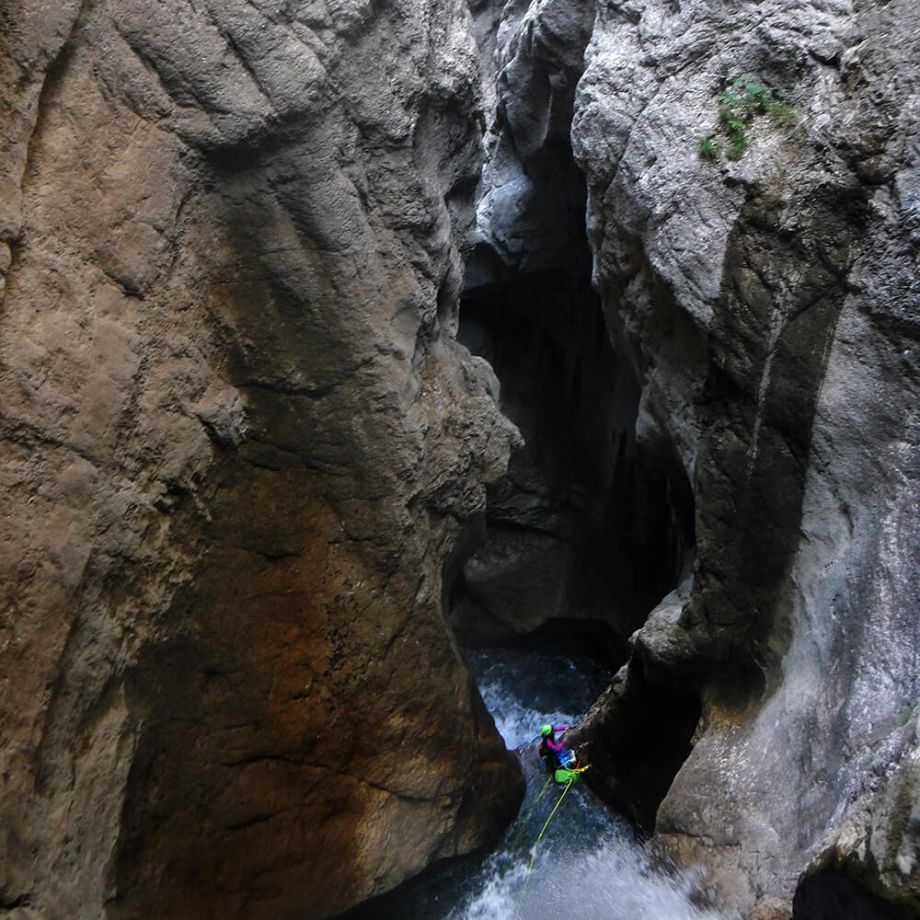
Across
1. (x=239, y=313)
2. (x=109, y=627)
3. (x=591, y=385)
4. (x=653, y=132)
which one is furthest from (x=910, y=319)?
(x=591, y=385)

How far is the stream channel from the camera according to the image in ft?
14.8

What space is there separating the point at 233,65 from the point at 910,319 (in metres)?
3.56

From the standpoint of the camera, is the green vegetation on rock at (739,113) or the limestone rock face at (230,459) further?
the green vegetation on rock at (739,113)

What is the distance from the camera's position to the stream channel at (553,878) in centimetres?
450

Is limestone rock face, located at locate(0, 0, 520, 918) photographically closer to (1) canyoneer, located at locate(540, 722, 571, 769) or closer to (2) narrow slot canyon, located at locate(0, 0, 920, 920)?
(2) narrow slot canyon, located at locate(0, 0, 920, 920)

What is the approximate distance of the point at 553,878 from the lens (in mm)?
5309

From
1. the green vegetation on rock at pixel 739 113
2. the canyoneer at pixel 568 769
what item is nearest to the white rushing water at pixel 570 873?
the canyoneer at pixel 568 769

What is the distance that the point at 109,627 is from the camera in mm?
3395

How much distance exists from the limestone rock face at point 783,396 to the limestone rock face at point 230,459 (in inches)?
57.6

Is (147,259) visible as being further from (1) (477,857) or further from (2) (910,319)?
(1) (477,857)

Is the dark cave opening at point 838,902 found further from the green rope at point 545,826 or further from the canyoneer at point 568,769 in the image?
the canyoneer at point 568,769

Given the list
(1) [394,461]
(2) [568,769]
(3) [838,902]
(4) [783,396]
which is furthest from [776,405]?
(2) [568,769]

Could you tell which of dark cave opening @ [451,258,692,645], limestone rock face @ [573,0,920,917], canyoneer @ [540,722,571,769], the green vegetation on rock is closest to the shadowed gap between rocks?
dark cave opening @ [451,258,692,645]

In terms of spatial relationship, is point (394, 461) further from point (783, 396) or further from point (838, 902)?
point (838, 902)
